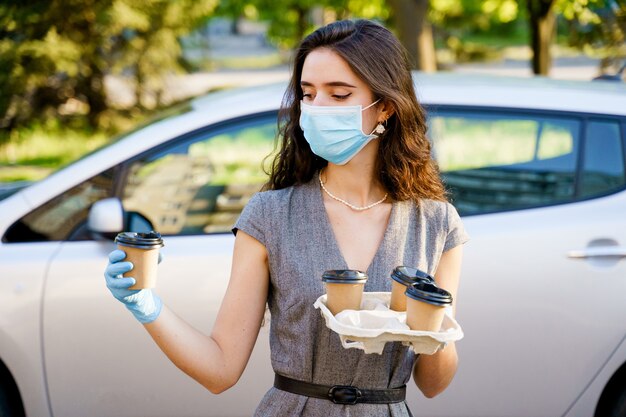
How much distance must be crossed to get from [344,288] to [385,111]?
58 centimetres

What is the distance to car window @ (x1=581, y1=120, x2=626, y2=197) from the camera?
3746mm

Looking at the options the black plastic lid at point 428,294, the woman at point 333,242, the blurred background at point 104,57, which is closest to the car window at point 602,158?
the woman at point 333,242

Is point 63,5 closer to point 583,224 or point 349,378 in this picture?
point 583,224

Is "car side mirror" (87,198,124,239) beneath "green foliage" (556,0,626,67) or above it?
beneath

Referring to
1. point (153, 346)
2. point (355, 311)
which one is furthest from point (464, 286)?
point (355, 311)

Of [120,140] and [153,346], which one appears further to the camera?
[120,140]

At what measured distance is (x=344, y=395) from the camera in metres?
2.10

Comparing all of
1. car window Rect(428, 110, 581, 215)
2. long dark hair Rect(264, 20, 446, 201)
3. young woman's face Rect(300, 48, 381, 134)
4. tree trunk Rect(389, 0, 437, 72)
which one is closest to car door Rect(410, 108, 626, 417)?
car window Rect(428, 110, 581, 215)

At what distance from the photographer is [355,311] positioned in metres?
1.90

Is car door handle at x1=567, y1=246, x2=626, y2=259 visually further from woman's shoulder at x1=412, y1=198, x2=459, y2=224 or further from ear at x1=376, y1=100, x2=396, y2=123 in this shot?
ear at x1=376, y1=100, x2=396, y2=123

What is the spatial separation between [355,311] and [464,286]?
1.71m

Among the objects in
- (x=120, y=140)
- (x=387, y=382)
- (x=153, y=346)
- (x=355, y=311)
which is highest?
(x=120, y=140)

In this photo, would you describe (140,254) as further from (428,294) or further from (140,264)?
(428,294)

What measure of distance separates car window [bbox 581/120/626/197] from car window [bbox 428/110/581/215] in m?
0.05
